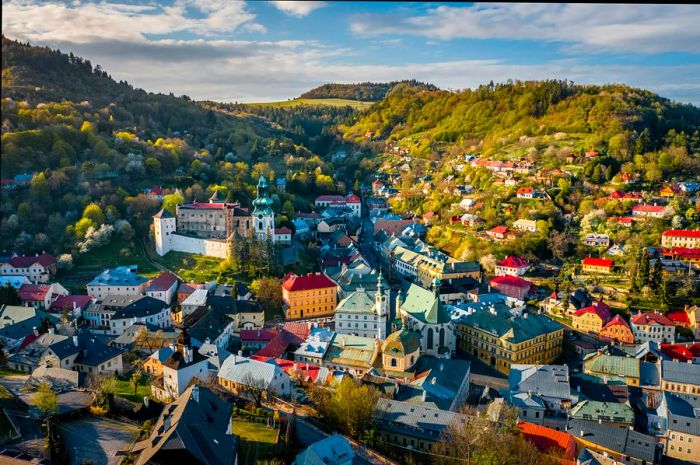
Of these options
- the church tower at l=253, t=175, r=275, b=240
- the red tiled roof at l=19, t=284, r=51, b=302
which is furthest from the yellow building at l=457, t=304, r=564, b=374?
the red tiled roof at l=19, t=284, r=51, b=302

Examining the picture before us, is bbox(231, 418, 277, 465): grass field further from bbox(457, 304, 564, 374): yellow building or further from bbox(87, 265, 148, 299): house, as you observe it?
bbox(87, 265, 148, 299): house

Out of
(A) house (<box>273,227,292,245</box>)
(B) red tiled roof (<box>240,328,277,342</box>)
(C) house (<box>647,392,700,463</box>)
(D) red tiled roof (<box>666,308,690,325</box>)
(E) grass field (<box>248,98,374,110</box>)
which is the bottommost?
(C) house (<box>647,392,700,463</box>)

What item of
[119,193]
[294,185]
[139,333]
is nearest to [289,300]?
[139,333]

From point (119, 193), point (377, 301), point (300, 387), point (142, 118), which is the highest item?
point (142, 118)

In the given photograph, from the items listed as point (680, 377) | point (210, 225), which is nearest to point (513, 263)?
point (680, 377)

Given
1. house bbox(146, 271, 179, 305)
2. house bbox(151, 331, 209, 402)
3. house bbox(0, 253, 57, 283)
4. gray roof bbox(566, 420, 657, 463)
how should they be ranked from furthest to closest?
house bbox(0, 253, 57, 283) → house bbox(146, 271, 179, 305) → house bbox(151, 331, 209, 402) → gray roof bbox(566, 420, 657, 463)

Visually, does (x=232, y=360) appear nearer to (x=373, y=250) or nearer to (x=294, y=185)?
(x=373, y=250)

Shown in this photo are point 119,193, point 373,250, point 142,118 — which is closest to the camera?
point 119,193
